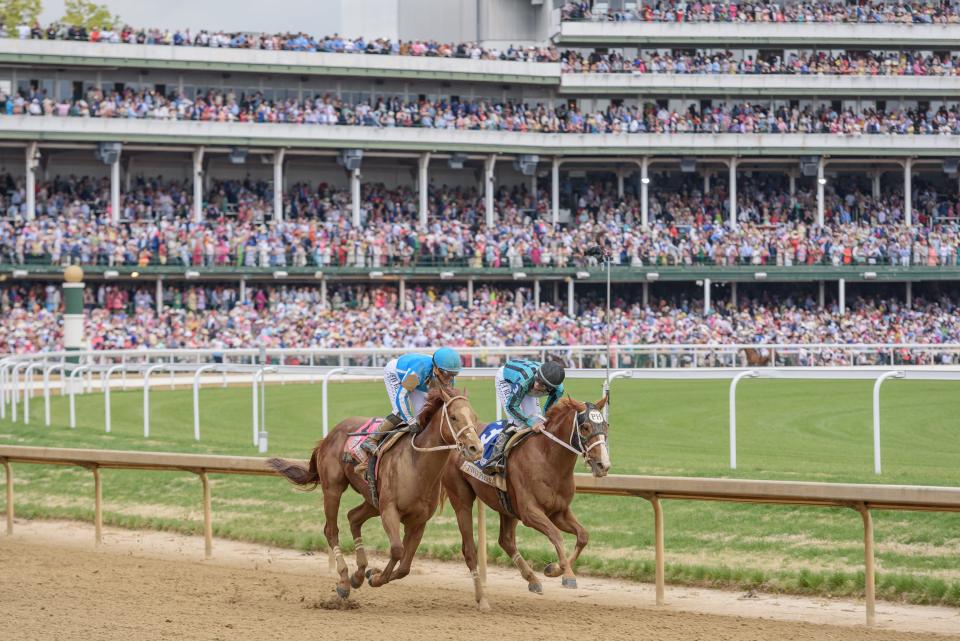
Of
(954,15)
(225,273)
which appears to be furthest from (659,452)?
(954,15)

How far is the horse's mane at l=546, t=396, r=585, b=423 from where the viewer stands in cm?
790

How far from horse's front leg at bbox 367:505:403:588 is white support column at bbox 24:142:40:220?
2899cm

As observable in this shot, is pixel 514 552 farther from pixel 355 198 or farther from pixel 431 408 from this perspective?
pixel 355 198

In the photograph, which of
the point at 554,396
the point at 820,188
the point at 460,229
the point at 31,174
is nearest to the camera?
the point at 554,396

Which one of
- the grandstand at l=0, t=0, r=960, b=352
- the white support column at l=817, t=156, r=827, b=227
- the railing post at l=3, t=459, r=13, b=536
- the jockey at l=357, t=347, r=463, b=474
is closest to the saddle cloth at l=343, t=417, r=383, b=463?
the jockey at l=357, t=347, r=463, b=474

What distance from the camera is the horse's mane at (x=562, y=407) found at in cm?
790

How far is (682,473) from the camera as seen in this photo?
1166cm

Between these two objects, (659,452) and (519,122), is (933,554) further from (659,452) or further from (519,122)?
(519,122)

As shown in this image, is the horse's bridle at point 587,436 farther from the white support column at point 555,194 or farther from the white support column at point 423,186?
the white support column at point 555,194

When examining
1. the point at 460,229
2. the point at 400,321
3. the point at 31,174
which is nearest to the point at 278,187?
the point at 460,229

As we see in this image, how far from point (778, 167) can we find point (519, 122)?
8451 mm

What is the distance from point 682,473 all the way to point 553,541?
422 cm

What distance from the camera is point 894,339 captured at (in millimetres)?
34719

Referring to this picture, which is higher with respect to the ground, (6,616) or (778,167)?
(778,167)
